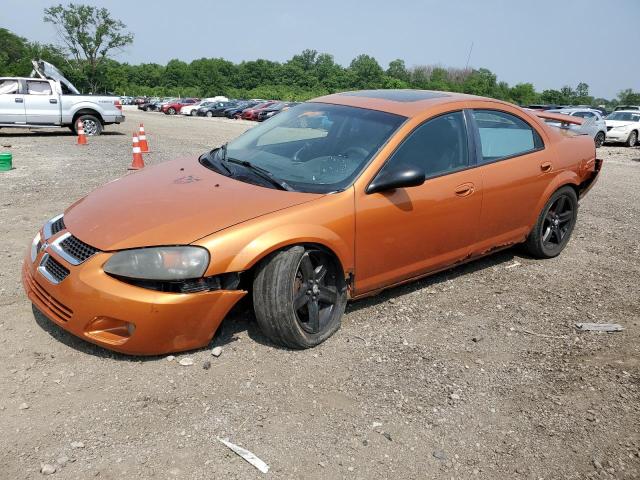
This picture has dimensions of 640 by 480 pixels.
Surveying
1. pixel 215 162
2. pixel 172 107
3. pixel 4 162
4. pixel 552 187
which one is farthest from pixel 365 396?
pixel 172 107

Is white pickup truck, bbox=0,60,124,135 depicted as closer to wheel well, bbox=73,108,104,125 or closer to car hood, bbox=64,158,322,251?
wheel well, bbox=73,108,104,125

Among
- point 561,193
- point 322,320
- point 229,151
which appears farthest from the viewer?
point 561,193

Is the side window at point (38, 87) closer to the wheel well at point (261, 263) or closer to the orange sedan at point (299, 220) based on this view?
the orange sedan at point (299, 220)

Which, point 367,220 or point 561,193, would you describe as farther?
point 561,193

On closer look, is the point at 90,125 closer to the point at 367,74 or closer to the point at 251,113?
the point at 251,113

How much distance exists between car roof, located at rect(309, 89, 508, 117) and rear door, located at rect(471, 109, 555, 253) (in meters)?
0.30

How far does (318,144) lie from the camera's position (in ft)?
12.7

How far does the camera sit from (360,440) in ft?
8.27

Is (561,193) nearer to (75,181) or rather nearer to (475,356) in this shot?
(475,356)

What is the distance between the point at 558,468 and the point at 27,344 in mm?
2993

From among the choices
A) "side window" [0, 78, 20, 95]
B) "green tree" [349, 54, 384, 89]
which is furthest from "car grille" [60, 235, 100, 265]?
"green tree" [349, 54, 384, 89]

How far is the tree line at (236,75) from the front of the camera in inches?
2640

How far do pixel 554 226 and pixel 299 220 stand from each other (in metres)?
3.10

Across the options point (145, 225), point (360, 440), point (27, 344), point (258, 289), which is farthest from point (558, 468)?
point (27, 344)
